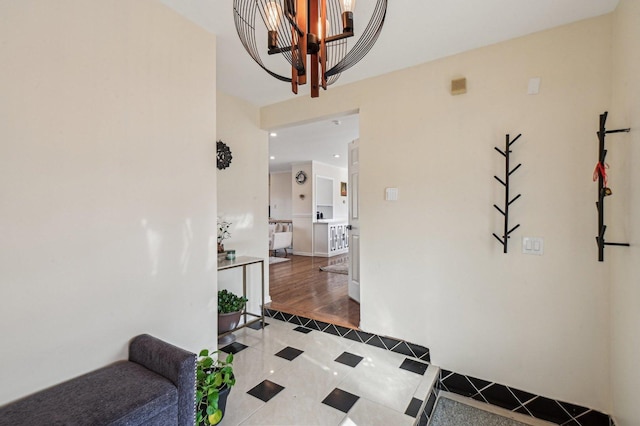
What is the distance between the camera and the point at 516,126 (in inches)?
80.3

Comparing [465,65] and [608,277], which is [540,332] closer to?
[608,277]

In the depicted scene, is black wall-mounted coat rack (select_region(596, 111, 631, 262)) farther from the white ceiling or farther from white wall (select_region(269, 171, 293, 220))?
white wall (select_region(269, 171, 293, 220))

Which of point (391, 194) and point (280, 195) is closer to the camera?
point (391, 194)

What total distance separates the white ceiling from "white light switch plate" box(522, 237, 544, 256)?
4.58 ft

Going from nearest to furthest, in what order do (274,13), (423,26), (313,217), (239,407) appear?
1. (274,13)
2. (239,407)
3. (423,26)
4. (313,217)

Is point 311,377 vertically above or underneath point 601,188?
underneath

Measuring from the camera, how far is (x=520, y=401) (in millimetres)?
1992

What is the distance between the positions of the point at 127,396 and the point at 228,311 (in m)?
1.37

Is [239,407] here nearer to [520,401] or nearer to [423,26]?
[520,401]

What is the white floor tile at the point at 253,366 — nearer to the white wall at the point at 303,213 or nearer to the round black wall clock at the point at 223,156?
the round black wall clock at the point at 223,156

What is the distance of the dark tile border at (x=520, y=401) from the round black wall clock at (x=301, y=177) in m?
5.87

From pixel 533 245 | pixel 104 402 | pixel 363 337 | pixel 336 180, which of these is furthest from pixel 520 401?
pixel 336 180

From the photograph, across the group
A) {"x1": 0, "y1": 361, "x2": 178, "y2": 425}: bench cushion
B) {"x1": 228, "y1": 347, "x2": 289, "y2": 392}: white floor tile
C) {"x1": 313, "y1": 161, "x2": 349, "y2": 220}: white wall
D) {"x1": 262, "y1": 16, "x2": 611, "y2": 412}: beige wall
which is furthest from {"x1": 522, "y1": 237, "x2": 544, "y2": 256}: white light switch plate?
{"x1": 313, "y1": 161, "x2": 349, "y2": 220}: white wall

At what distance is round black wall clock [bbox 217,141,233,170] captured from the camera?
9.41ft
